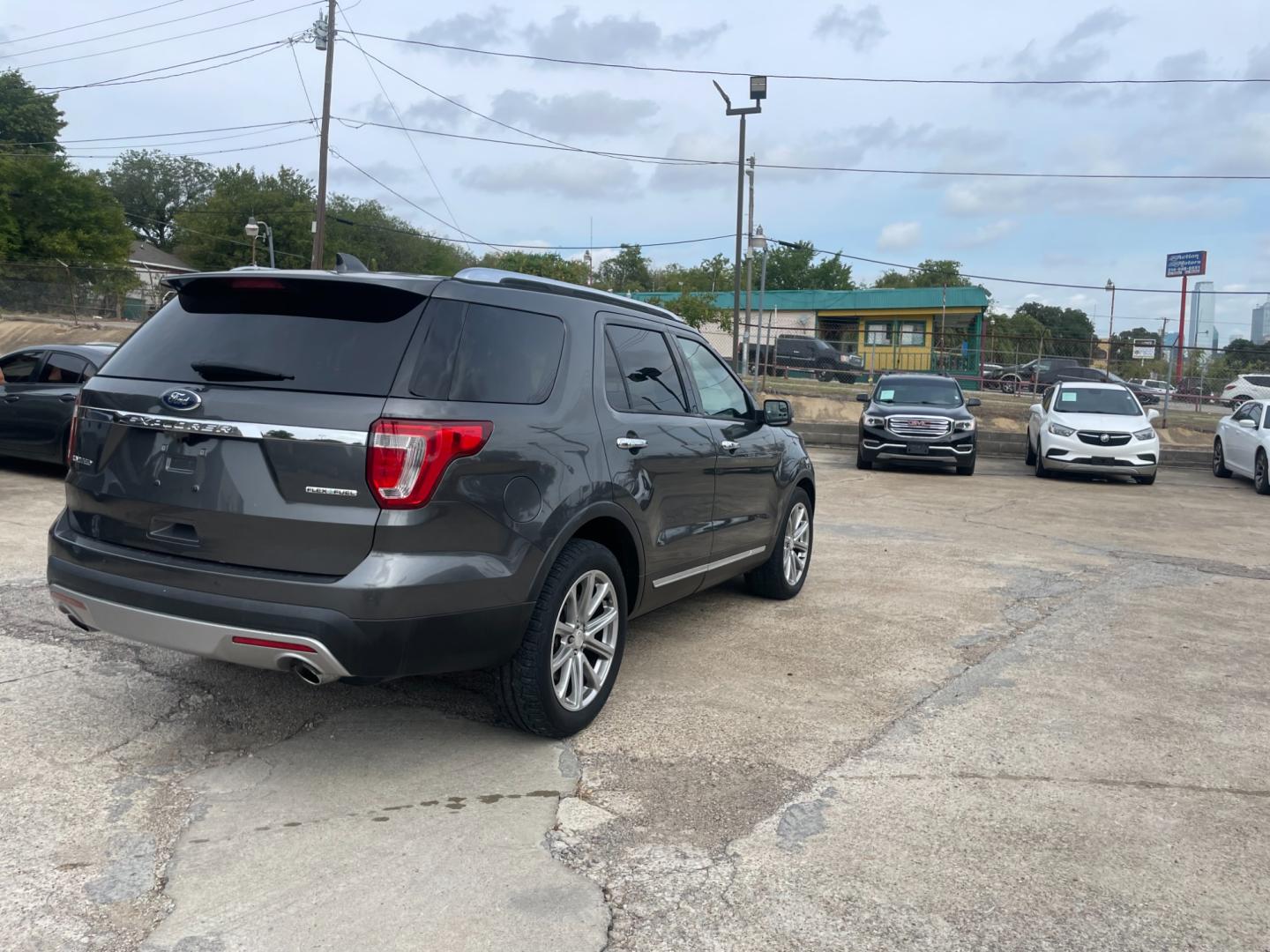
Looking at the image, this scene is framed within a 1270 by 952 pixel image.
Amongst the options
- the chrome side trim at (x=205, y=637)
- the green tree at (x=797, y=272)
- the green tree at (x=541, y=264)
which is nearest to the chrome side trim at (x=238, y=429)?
the chrome side trim at (x=205, y=637)

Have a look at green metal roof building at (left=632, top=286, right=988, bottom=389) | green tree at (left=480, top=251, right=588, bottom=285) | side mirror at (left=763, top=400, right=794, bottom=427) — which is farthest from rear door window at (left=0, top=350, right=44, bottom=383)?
green tree at (left=480, top=251, right=588, bottom=285)

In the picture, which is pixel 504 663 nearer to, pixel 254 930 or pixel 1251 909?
pixel 254 930

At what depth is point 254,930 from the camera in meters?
2.81

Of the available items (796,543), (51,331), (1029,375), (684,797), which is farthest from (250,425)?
(51,331)

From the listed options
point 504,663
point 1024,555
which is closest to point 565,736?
point 504,663

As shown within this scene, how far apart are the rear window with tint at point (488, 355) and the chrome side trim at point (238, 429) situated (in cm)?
29

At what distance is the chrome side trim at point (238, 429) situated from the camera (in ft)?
11.5

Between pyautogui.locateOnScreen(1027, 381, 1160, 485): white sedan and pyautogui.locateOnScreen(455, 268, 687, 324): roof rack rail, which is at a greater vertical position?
pyautogui.locateOnScreen(455, 268, 687, 324): roof rack rail

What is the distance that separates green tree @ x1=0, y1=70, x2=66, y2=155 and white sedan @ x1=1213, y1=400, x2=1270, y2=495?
74316mm

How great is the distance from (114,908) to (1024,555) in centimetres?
786

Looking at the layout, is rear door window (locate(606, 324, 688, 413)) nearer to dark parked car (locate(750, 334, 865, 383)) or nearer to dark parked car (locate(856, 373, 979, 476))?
dark parked car (locate(856, 373, 979, 476))

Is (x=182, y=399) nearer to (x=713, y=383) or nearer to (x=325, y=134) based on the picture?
(x=713, y=383)

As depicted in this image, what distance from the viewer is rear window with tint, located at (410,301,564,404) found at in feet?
12.2

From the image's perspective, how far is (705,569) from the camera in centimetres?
554
